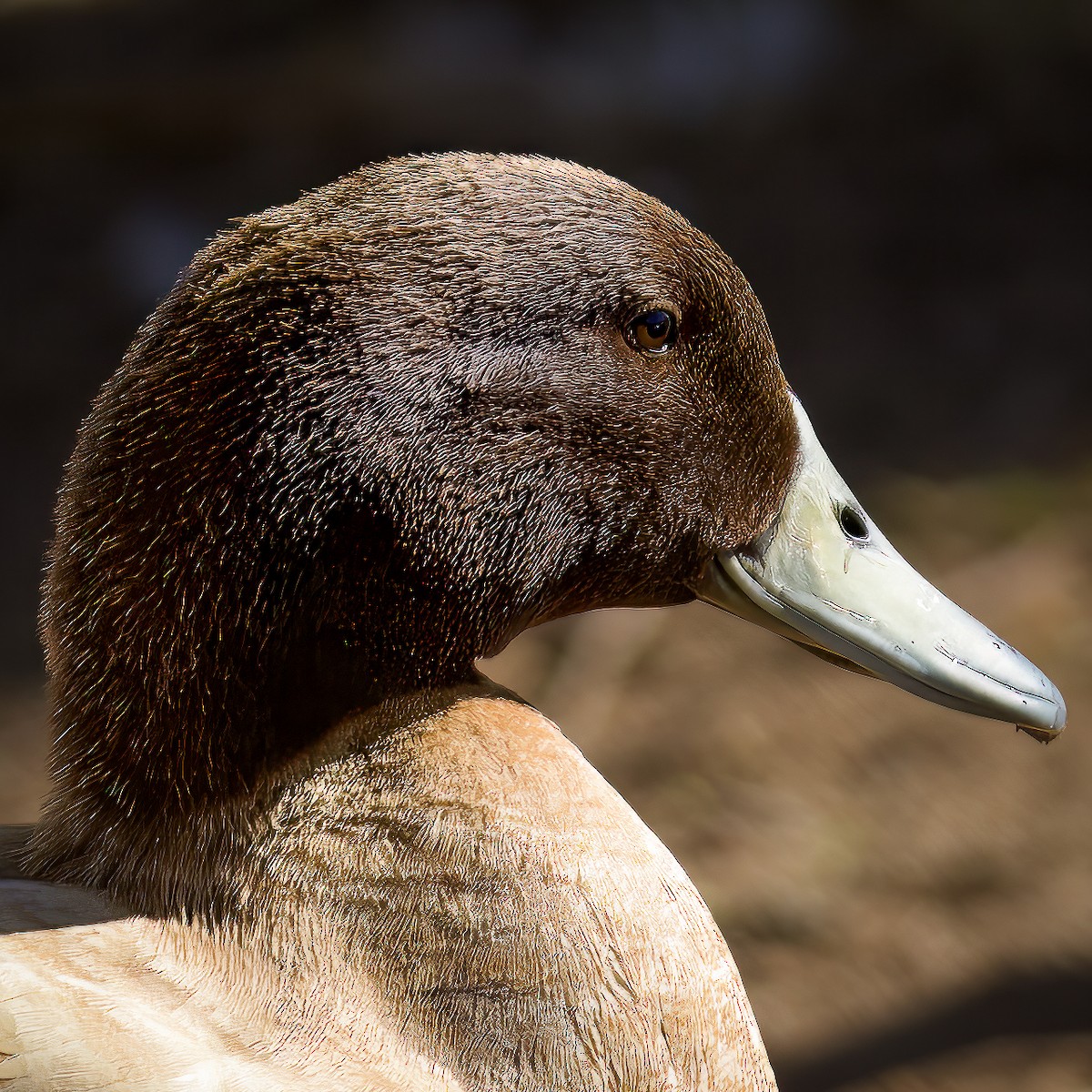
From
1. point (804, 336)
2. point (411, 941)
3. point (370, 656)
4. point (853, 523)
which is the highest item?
point (804, 336)

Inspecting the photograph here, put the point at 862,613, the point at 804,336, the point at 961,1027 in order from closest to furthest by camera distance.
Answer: the point at 862,613 < the point at 961,1027 < the point at 804,336

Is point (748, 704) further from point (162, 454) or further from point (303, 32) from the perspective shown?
point (303, 32)

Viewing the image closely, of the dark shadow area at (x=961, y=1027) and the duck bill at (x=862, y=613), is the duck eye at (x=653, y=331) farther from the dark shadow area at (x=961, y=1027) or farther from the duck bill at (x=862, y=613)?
the dark shadow area at (x=961, y=1027)

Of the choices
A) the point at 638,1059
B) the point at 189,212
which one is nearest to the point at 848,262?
the point at 189,212

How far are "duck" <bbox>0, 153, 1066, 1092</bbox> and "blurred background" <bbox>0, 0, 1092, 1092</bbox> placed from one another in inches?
53.5

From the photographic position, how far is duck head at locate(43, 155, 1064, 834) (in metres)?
1.08

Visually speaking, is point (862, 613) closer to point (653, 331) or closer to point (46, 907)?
point (653, 331)

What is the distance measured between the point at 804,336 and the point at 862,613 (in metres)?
2.80

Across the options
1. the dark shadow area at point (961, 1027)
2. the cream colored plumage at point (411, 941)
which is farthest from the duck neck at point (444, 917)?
the dark shadow area at point (961, 1027)

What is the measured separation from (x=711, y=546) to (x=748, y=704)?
1806 mm

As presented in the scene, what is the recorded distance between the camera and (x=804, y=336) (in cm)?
398

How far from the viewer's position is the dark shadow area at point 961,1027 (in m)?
2.31

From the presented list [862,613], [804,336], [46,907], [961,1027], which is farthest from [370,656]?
[804,336]

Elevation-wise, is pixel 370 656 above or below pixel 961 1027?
above
